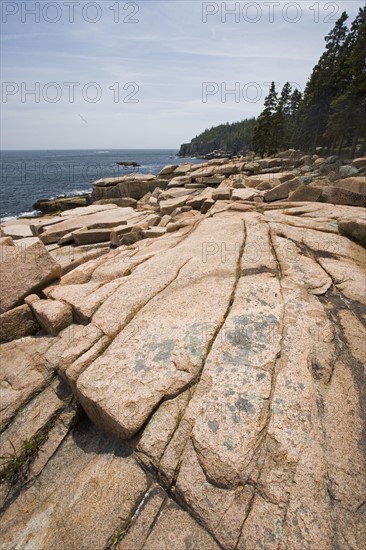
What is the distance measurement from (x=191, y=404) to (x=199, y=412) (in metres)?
0.14

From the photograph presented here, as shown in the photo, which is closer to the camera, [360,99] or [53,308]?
[53,308]

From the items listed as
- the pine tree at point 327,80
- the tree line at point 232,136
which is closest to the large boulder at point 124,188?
the pine tree at point 327,80

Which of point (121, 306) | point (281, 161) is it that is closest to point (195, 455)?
point (121, 306)

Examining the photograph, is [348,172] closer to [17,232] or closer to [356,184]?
[356,184]

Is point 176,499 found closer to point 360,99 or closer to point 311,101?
point 360,99

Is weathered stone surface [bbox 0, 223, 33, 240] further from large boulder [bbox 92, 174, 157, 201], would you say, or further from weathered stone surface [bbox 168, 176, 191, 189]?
weathered stone surface [bbox 168, 176, 191, 189]

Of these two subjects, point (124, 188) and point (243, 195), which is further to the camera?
point (124, 188)

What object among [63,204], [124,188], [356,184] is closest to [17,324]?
[356,184]

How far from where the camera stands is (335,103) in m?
34.7

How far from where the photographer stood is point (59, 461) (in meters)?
3.72

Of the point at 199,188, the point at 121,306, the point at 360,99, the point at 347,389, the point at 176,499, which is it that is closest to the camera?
the point at 176,499

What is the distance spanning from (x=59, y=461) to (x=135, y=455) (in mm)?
1235

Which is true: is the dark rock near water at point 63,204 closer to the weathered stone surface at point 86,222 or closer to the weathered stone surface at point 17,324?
the weathered stone surface at point 86,222

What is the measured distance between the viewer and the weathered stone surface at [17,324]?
5.52m
